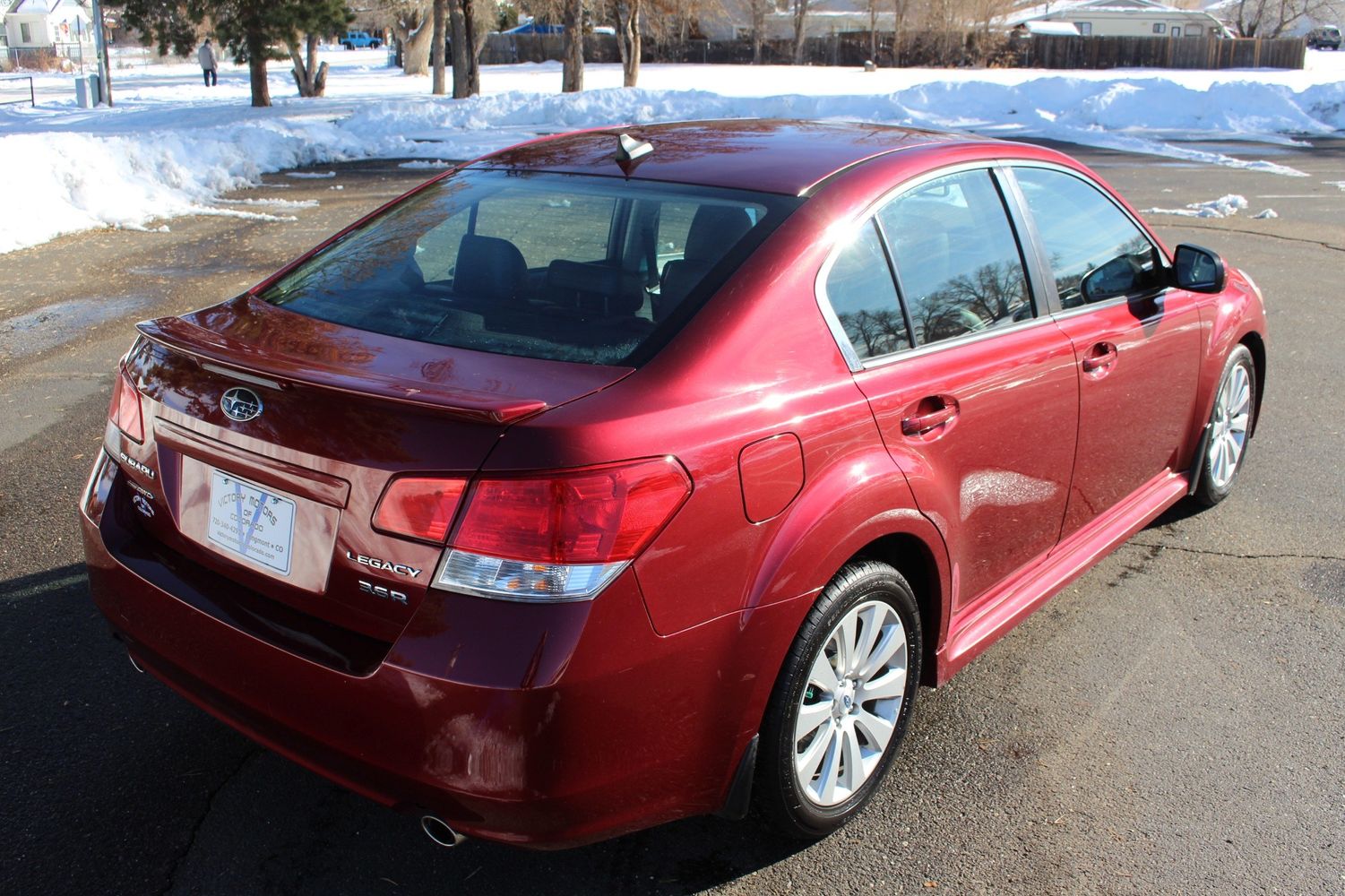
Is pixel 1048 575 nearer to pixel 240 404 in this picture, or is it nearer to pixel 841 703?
pixel 841 703

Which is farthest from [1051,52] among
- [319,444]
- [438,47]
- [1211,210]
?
[319,444]

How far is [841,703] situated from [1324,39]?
9694 cm

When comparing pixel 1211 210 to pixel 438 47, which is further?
pixel 438 47

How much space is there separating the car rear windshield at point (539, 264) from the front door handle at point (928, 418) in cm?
59

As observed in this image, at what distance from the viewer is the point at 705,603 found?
2.37 m

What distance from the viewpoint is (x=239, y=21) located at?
28.6 meters

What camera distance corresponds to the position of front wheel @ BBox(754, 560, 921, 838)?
262 cm

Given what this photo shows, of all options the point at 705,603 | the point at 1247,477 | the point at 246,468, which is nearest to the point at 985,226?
the point at 705,603

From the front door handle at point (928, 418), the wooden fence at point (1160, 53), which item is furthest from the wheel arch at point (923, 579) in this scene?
the wooden fence at point (1160, 53)

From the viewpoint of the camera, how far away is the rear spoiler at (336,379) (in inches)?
88.3

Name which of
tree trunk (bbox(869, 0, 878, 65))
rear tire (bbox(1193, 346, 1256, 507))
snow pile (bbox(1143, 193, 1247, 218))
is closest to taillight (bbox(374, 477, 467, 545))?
rear tire (bbox(1193, 346, 1256, 507))

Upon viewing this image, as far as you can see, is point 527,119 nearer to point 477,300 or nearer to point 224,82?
point 477,300

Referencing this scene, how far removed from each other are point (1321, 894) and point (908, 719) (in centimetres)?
104

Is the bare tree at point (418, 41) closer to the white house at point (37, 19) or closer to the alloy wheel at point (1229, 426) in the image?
the white house at point (37, 19)
